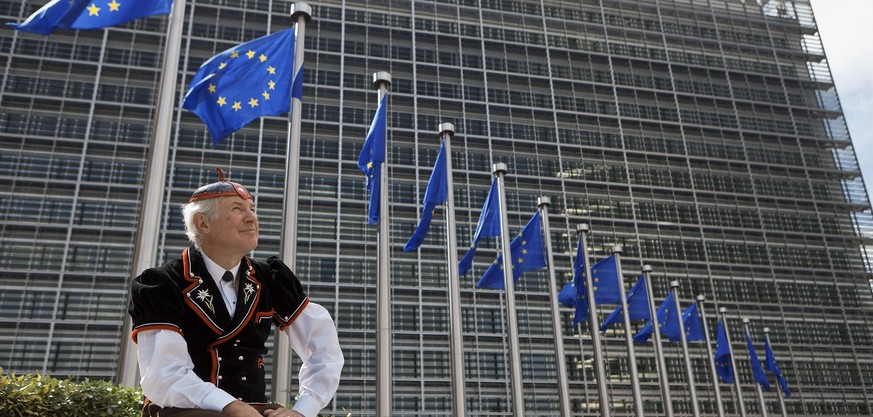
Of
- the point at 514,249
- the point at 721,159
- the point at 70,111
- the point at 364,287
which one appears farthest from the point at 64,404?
the point at 721,159

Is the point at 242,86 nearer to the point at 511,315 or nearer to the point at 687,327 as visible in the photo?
the point at 511,315

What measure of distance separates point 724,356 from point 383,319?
63.2 feet

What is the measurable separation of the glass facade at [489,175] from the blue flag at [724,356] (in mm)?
7093

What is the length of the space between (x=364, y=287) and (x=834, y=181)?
1182 inches

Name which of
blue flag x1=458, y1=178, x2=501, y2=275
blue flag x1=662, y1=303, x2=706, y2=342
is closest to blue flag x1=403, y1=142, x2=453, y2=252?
blue flag x1=458, y1=178, x2=501, y2=275

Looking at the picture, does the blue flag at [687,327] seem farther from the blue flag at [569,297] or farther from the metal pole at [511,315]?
the metal pole at [511,315]

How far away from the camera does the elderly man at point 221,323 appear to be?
7.29ft

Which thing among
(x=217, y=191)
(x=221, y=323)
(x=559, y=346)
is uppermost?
(x=559, y=346)

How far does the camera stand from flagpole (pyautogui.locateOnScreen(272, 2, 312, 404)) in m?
8.03

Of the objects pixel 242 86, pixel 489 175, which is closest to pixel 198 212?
pixel 242 86

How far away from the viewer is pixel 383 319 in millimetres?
10359

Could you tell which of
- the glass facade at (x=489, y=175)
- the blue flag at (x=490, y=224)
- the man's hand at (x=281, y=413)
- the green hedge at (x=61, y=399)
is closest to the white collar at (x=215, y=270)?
the man's hand at (x=281, y=413)

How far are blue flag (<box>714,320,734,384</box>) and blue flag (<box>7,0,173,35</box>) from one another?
73.4 feet

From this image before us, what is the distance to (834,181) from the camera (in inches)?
1620
